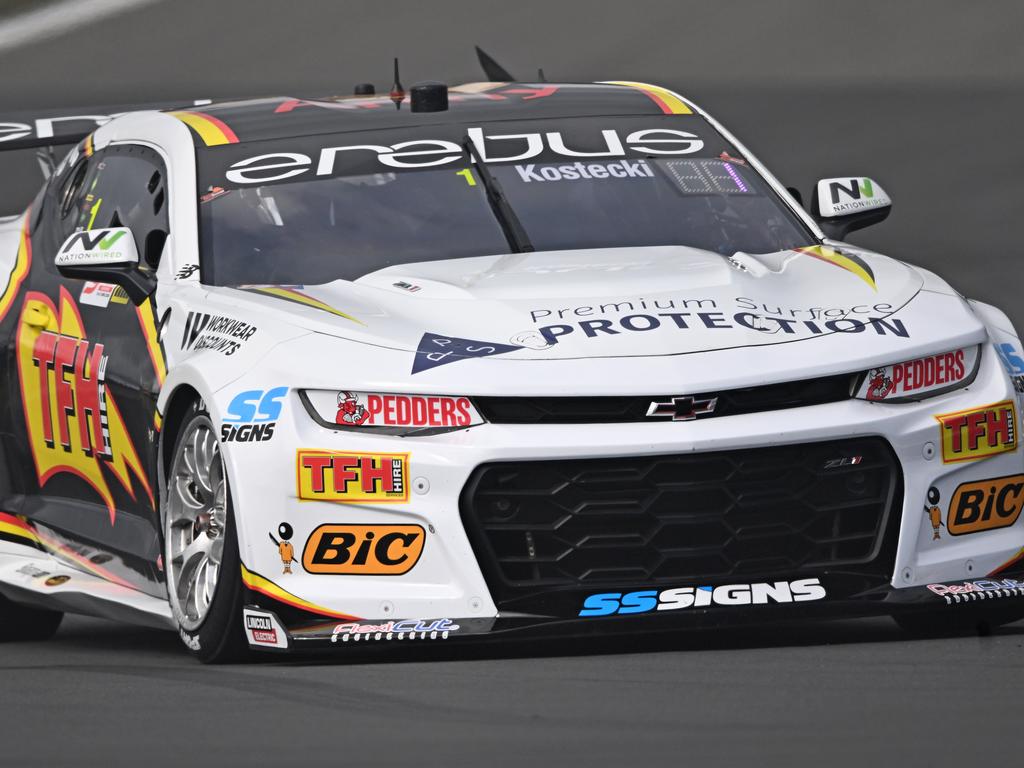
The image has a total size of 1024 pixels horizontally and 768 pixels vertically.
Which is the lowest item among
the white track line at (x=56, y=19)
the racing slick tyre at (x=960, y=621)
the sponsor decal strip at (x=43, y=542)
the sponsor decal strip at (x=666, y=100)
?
the white track line at (x=56, y=19)

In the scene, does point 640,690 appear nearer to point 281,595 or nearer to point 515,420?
point 515,420

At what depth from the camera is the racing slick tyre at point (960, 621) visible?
21.0 ft

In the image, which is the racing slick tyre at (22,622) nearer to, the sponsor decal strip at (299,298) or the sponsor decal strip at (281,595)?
the sponsor decal strip at (299,298)

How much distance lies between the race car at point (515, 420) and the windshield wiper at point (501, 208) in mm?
11

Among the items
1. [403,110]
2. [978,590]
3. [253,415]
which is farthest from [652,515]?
[403,110]

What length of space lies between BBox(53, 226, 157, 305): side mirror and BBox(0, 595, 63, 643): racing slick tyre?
158 cm

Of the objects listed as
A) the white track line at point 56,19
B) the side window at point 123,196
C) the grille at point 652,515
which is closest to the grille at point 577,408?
the grille at point 652,515

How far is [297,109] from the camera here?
7.93 meters

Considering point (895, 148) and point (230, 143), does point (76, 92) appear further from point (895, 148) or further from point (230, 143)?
point (230, 143)

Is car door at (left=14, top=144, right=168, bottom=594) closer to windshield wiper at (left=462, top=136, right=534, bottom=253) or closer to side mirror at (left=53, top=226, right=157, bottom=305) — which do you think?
side mirror at (left=53, top=226, right=157, bottom=305)

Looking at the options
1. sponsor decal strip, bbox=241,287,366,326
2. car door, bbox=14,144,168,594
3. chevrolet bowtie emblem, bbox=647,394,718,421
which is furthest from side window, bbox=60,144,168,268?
chevrolet bowtie emblem, bbox=647,394,718,421

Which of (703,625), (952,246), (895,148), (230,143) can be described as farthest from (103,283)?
(895,148)

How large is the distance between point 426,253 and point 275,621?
4.81ft

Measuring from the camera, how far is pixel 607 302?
246 inches
